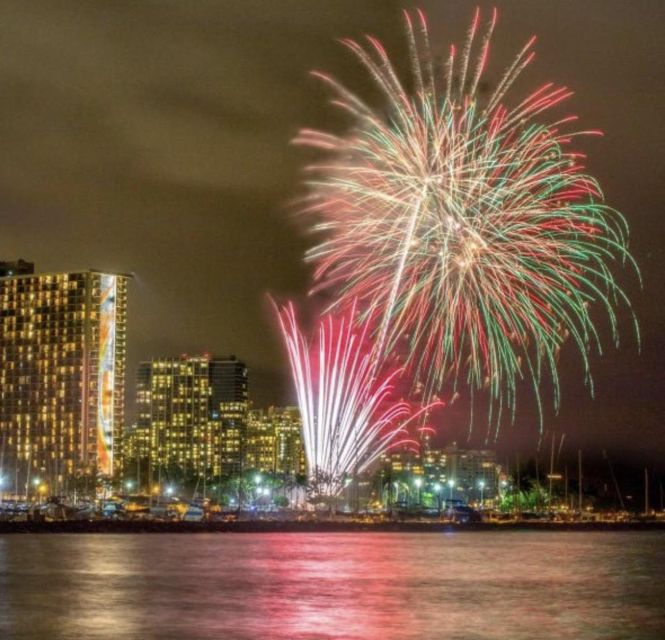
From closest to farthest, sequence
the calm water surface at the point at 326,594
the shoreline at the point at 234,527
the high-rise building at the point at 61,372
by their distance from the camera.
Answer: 1. the calm water surface at the point at 326,594
2. the shoreline at the point at 234,527
3. the high-rise building at the point at 61,372

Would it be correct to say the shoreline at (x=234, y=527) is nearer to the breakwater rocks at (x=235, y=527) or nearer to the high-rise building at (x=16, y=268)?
the breakwater rocks at (x=235, y=527)

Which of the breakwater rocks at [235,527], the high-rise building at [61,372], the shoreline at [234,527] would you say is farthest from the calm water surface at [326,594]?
the high-rise building at [61,372]

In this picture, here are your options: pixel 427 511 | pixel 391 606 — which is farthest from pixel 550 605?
pixel 427 511

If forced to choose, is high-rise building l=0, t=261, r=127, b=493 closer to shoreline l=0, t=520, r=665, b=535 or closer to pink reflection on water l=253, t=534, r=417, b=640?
shoreline l=0, t=520, r=665, b=535

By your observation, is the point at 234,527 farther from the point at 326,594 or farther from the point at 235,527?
the point at 326,594

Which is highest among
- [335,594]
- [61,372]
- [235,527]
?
[61,372]

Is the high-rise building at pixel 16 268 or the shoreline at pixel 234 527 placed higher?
the high-rise building at pixel 16 268

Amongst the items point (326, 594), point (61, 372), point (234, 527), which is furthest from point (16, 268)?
point (326, 594)
